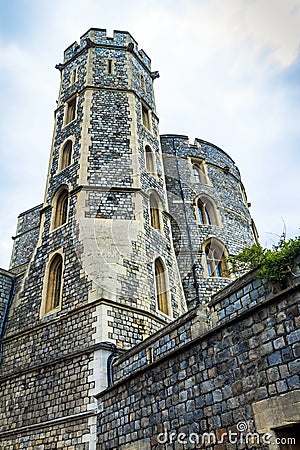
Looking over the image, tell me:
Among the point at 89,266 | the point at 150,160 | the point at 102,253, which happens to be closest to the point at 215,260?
the point at 150,160

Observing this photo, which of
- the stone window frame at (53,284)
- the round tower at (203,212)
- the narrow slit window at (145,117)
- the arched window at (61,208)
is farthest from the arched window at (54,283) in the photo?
the narrow slit window at (145,117)

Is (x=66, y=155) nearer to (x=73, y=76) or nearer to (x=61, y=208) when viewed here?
(x=61, y=208)

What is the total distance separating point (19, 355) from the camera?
980 cm

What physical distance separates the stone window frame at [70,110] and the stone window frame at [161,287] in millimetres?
6734

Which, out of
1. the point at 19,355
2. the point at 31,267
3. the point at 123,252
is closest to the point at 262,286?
the point at 123,252

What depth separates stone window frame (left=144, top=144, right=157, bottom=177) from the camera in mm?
13416

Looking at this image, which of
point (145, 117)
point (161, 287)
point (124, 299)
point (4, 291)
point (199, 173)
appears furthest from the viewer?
point (199, 173)

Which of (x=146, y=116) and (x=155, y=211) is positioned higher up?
(x=146, y=116)

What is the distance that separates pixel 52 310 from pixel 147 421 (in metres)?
4.58

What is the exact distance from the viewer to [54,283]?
34.7 ft

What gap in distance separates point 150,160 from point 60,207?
144 inches

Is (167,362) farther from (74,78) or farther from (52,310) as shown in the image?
(74,78)

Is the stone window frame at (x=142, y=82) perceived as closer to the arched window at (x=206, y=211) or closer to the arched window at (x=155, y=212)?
the arched window at (x=206, y=211)

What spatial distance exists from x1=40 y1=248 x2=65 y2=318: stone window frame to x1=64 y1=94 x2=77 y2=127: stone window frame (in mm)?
5901
